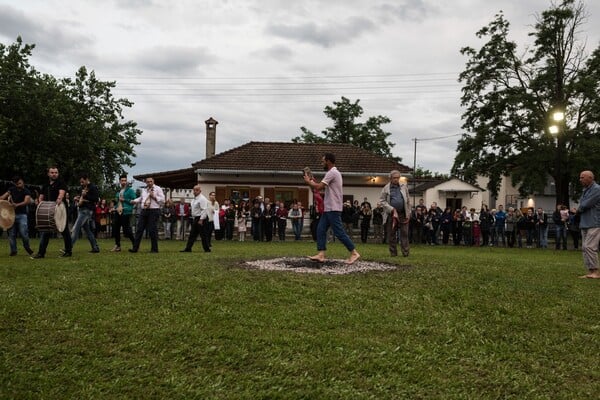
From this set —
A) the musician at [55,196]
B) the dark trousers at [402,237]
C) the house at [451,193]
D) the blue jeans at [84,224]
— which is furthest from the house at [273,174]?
the house at [451,193]

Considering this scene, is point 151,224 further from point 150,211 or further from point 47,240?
point 47,240

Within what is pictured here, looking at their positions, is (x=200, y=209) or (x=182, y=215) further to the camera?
(x=182, y=215)

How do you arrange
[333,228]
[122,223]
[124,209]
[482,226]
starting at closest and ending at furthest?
[333,228] < [124,209] < [122,223] < [482,226]

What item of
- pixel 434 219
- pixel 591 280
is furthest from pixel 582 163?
pixel 591 280

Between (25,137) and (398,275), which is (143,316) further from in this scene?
(25,137)

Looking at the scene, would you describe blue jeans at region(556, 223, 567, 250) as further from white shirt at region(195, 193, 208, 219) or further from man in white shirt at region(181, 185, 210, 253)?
white shirt at region(195, 193, 208, 219)

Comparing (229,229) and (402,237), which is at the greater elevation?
(402,237)

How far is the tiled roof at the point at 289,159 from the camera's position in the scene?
30500mm

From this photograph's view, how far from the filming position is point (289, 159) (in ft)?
105

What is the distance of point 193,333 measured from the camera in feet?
16.7

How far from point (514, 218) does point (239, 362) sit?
854 inches

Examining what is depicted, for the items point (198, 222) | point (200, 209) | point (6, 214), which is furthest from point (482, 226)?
point (6, 214)

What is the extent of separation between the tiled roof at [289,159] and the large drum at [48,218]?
18.6m

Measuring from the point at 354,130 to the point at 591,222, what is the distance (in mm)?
47243
